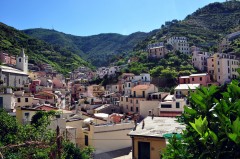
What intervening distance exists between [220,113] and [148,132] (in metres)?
10.6

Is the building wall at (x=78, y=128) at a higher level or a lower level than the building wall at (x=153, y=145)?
lower

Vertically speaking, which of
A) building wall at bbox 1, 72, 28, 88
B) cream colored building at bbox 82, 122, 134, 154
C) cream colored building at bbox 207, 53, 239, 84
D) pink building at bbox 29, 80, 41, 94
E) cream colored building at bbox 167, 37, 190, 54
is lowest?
cream colored building at bbox 82, 122, 134, 154

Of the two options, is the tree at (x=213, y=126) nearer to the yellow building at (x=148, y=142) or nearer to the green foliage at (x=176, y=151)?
the green foliage at (x=176, y=151)

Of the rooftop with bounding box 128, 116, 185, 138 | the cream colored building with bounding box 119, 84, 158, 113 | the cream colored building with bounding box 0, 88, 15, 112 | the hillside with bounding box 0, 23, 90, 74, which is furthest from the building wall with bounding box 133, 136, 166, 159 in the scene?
the hillside with bounding box 0, 23, 90, 74

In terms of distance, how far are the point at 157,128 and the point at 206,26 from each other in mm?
127067

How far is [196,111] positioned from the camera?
4.41 meters

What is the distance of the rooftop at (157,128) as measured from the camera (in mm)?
13938

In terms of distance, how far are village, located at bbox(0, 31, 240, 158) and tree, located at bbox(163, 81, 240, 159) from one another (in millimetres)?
655

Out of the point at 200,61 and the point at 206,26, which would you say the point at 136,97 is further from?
the point at 206,26

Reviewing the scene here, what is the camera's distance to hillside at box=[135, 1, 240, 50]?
11178 centimetres

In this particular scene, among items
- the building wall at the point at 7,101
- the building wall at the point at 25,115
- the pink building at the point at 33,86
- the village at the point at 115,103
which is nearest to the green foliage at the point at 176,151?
the village at the point at 115,103

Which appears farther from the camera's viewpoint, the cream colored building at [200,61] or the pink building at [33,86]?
the cream colored building at [200,61]

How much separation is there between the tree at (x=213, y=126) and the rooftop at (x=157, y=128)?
8.76 metres

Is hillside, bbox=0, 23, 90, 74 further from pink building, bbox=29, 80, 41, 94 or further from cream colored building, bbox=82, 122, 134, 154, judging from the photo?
cream colored building, bbox=82, 122, 134, 154
